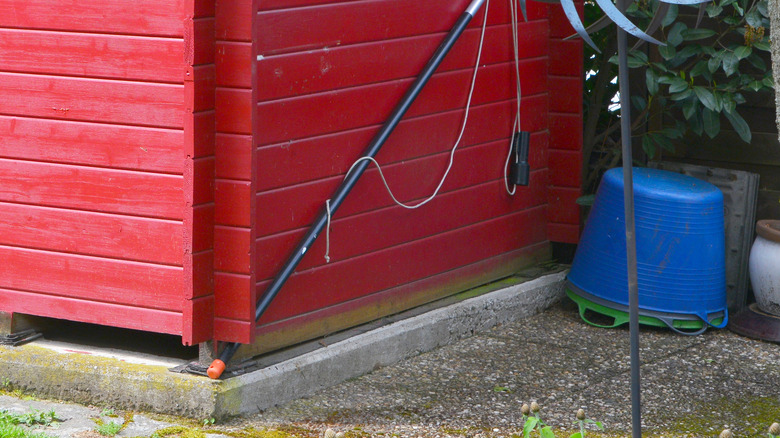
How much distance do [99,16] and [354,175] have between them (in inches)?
45.9

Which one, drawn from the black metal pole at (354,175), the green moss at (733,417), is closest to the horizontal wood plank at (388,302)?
the black metal pole at (354,175)

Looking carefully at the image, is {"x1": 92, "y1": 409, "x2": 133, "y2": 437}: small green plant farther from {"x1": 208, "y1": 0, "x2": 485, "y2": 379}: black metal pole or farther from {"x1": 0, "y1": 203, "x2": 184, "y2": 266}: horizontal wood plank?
{"x1": 0, "y1": 203, "x2": 184, "y2": 266}: horizontal wood plank

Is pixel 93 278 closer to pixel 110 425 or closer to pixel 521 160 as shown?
pixel 110 425

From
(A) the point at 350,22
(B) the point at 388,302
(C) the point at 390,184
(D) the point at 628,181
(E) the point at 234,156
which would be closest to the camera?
(D) the point at 628,181

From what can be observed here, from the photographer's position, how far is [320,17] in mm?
4047

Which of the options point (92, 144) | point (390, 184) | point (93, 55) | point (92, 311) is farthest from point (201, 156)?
point (390, 184)

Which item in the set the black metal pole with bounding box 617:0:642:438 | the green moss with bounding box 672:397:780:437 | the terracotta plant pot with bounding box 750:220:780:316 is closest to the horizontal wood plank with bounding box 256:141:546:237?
the terracotta plant pot with bounding box 750:220:780:316

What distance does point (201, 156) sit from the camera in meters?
3.69

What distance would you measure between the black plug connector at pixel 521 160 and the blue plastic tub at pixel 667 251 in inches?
15.6

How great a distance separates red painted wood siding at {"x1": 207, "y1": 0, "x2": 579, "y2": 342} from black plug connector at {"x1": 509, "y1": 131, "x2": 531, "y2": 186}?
78mm

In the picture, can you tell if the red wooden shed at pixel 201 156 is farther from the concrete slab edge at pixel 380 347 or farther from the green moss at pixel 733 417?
the green moss at pixel 733 417

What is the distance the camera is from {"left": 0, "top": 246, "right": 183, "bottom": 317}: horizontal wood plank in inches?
150

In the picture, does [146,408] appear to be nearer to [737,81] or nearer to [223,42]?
[223,42]

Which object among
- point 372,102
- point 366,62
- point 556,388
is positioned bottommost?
point 556,388
